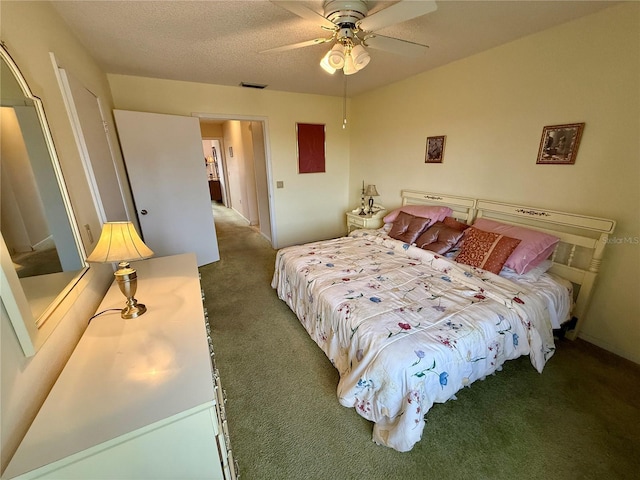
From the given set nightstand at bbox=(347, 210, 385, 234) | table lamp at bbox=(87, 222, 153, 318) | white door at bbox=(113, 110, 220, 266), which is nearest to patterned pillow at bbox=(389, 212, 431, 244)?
nightstand at bbox=(347, 210, 385, 234)

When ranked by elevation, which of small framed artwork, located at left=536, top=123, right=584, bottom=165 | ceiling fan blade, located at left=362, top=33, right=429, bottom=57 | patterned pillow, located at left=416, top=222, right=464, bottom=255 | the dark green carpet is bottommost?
the dark green carpet

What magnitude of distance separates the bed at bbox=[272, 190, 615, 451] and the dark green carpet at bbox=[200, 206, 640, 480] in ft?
0.52

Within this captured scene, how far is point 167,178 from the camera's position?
10.3 feet

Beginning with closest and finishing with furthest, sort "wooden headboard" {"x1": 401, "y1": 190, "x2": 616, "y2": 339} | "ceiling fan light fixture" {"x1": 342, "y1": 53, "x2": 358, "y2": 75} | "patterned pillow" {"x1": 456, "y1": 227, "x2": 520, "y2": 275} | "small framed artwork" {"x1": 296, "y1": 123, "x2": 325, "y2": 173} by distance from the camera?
"ceiling fan light fixture" {"x1": 342, "y1": 53, "x2": 358, "y2": 75}
"wooden headboard" {"x1": 401, "y1": 190, "x2": 616, "y2": 339}
"patterned pillow" {"x1": 456, "y1": 227, "x2": 520, "y2": 275}
"small framed artwork" {"x1": 296, "y1": 123, "x2": 325, "y2": 173}

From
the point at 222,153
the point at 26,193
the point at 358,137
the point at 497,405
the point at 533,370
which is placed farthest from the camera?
the point at 222,153

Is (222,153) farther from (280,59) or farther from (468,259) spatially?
(468,259)

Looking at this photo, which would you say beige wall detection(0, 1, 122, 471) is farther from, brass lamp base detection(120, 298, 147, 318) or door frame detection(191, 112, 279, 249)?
door frame detection(191, 112, 279, 249)

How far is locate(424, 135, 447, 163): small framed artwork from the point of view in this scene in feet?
9.57

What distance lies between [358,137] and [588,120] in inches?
109

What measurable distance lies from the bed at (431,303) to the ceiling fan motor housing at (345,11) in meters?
1.67

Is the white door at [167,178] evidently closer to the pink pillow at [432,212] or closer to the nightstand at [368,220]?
the nightstand at [368,220]

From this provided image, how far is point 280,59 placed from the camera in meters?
2.51

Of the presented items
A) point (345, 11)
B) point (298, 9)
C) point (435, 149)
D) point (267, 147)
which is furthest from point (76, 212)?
point (435, 149)

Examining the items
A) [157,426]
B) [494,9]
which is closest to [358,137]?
[494,9]
